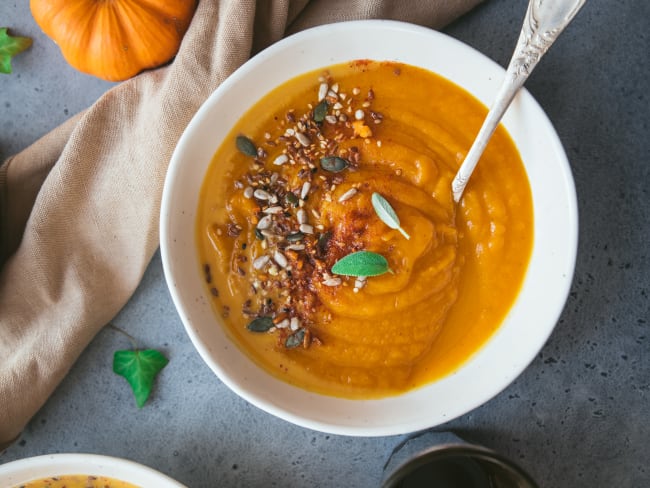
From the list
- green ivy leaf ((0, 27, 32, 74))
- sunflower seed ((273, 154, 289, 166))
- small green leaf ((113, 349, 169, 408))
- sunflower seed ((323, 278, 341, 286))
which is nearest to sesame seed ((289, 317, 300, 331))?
sunflower seed ((323, 278, 341, 286))

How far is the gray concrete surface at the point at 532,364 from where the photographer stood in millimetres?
2238

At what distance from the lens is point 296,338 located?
2021mm

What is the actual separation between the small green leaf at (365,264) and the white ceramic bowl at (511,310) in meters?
0.45

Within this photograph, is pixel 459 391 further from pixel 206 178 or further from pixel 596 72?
pixel 596 72

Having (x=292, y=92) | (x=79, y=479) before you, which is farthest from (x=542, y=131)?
(x=79, y=479)

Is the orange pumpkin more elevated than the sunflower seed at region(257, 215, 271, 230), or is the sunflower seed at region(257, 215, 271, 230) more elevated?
the orange pumpkin

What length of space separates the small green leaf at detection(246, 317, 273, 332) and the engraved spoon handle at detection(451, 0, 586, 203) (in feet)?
2.31

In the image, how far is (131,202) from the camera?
87.7 inches

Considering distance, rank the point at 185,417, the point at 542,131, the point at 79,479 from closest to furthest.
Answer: the point at 542,131 → the point at 79,479 → the point at 185,417

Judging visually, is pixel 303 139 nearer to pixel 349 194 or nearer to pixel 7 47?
pixel 349 194

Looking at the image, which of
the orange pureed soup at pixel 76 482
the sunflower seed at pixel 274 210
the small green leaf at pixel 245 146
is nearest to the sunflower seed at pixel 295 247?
the sunflower seed at pixel 274 210

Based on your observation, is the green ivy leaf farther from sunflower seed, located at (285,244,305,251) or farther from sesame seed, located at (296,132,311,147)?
sunflower seed, located at (285,244,305,251)

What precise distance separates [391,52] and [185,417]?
147 cm

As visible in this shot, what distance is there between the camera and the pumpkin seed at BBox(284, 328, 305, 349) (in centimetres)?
202
